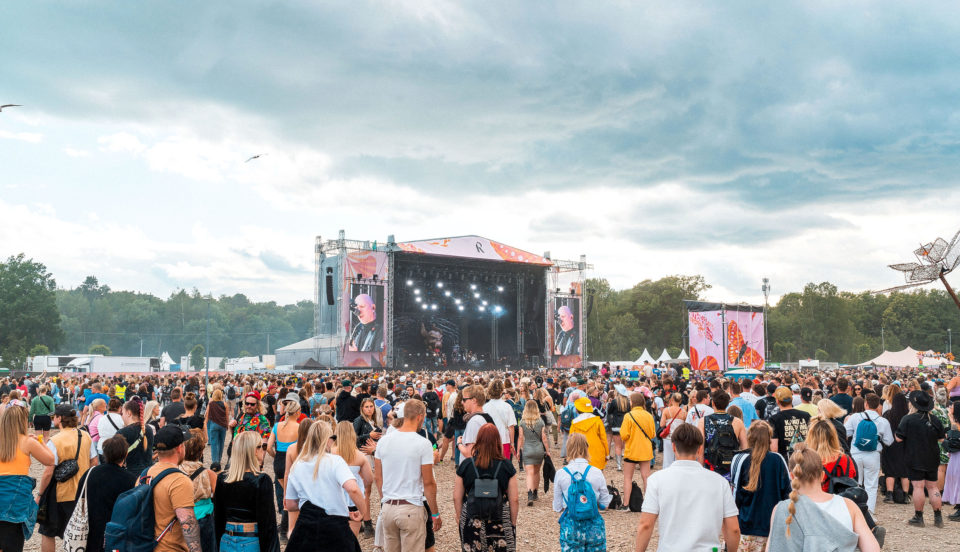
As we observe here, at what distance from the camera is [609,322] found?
77312mm

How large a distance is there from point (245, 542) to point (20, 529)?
84.4 inches

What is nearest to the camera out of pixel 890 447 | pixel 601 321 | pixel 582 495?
pixel 582 495

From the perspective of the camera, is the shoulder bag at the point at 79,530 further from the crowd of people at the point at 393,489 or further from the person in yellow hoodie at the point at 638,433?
the person in yellow hoodie at the point at 638,433

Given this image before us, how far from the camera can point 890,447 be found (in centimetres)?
895

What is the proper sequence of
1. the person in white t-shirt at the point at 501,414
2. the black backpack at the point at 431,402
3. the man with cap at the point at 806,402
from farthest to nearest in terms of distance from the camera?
the black backpack at the point at 431,402, the man with cap at the point at 806,402, the person in white t-shirt at the point at 501,414

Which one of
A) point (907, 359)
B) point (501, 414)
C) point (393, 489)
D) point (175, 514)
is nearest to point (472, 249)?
point (907, 359)

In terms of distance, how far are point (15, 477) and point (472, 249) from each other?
33.9 metres

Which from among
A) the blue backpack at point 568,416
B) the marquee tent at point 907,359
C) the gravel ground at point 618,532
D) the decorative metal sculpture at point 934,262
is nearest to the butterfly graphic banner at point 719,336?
the marquee tent at point 907,359

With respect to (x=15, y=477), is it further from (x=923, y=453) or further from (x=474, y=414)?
(x=923, y=453)

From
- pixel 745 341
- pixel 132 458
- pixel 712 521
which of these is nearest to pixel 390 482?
pixel 712 521

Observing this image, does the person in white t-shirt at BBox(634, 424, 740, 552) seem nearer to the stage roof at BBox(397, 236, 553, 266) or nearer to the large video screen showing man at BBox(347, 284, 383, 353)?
the large video screen showing man at BBox(347, 284, 383, 353)

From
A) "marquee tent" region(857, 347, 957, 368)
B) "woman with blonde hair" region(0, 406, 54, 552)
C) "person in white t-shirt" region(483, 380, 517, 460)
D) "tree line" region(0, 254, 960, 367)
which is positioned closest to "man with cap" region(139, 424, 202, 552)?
"woman with blonde hair" region(0, 406, 54, 552)

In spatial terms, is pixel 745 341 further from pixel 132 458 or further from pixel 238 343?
pixel 238 343

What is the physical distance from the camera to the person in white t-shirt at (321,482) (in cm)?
404
